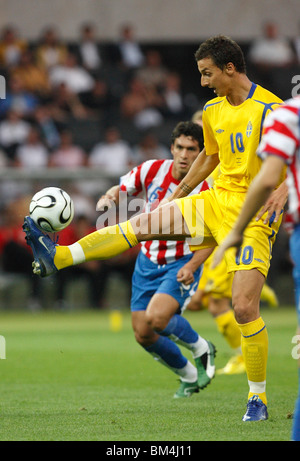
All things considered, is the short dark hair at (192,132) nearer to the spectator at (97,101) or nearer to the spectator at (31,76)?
the spectator at (31,76)

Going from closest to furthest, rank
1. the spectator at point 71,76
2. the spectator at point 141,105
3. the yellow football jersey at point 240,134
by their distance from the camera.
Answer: the yellow football jersey at point 240,134 < the spectator at point 71,76 < the spectator at point 141,105

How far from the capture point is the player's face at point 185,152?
292 inches

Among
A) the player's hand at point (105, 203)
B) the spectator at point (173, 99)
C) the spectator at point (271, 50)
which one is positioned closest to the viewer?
the player's hand at point (105, 203)

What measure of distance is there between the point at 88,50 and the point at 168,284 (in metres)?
11.8

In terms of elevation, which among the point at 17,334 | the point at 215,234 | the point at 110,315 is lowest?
the point at 215,234

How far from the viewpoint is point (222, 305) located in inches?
372

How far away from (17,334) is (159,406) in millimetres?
6533

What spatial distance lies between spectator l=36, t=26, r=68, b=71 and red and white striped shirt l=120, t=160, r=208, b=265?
10325 mm

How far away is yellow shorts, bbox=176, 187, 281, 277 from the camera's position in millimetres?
5688

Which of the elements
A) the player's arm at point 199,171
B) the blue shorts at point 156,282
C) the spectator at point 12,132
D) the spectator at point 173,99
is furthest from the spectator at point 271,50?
the player's arm at point 199,171

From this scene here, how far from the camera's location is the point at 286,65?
18.4 meters

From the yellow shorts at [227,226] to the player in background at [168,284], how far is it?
115 cm
